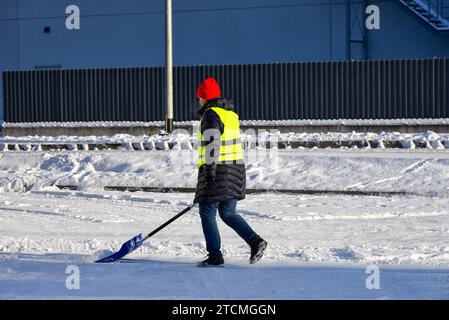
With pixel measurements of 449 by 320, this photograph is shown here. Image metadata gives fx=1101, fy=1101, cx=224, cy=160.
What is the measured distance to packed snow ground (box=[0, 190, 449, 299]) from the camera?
9406mm

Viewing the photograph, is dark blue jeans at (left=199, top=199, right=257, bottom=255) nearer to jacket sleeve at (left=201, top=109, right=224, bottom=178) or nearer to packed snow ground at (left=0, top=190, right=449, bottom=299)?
packed snow ground at (left=0, top=190, right=449, bottom=299)

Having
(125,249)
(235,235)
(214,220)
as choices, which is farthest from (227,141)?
(235,235)

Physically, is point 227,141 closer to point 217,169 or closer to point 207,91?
point 217,169

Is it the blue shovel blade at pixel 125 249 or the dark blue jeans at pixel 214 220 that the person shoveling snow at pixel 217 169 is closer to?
the dark blue jeans at pixel 214 220

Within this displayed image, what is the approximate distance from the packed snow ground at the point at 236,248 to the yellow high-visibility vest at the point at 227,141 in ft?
3.50

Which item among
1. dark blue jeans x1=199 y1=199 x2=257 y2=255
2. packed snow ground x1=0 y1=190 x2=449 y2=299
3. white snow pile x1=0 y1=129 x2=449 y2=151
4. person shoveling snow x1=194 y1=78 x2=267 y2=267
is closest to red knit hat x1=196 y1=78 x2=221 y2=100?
person shoveling snow x1=194 y1=78 x2=267 y2=267

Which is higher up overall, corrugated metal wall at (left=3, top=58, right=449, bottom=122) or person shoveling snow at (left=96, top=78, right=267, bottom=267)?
corrugated metal wall at (left=3, top=58, right=449, bottom=122)

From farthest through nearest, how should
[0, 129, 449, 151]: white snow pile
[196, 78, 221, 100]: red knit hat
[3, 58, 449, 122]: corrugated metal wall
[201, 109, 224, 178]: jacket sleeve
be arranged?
[3, 58, 449, 122]: corrugated metal wall
[0, 129, 449, 151]: white snow pile
[196, 78, 221, 100]: red knit hat
[201, 109, 224, 178]: jacket sleeve

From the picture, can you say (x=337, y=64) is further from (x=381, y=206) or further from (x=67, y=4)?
(x=67, y=4)

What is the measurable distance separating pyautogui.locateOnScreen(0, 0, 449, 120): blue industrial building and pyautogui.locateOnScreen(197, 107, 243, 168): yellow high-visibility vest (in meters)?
24.9

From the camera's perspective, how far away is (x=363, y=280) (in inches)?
384

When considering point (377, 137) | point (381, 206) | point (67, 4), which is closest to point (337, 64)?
point (377, 137)

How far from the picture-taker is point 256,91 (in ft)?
99.4

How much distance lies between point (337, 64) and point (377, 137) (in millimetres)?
5152
